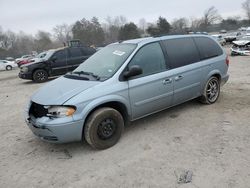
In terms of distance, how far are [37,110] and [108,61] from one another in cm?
154

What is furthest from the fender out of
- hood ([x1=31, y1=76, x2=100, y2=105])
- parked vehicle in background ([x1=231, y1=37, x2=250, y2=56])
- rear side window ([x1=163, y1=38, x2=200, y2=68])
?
parked vehicle in background ([x1=231, y1=37, x2=250, y2=56])

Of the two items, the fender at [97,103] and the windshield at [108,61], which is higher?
the windshield at [108,61]

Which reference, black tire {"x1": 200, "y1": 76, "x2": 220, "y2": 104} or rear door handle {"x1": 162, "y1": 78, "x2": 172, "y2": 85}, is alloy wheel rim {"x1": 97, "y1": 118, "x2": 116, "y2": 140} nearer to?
rear door handle {"x1": 162, "y1": 78, "x2": 172, "y2": 85}

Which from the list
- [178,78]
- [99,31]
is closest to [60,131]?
[178,78]

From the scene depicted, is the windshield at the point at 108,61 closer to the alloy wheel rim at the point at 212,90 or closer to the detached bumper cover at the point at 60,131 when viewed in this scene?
the detached bumper cover at the point at 60,131

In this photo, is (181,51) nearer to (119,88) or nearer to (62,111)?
(119,88)

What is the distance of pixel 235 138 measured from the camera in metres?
4.27

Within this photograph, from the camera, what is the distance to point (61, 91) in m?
4.22

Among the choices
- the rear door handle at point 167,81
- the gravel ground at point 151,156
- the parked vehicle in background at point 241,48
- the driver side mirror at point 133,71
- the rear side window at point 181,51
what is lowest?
the gravel ground at point 151,156

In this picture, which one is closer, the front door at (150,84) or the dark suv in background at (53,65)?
the front door at (150,84)

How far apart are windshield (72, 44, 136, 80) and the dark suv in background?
7791mm

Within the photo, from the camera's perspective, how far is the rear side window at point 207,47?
5695 mm

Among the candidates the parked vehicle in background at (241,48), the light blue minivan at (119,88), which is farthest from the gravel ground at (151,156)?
the parked vehicle in background at (241,48)

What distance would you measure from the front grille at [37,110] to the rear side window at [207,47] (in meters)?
3.47
